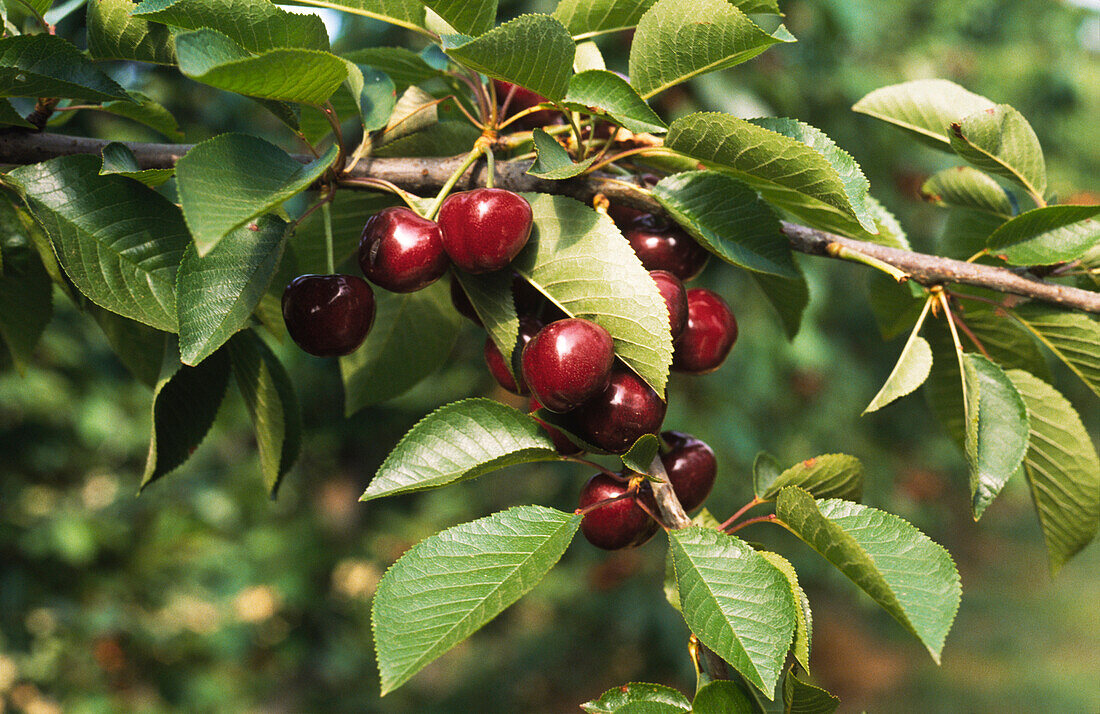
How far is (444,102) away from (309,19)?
0.86ft

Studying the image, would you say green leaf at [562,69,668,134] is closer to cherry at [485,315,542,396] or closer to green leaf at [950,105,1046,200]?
cherry at [485,315,542,396]

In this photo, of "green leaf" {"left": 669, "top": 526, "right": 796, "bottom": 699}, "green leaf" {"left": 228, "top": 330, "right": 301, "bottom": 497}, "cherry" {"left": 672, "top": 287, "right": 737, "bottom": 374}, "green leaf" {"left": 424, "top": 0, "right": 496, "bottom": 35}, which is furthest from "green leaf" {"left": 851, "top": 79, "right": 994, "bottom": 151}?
"green leaf" {"left": 228, "top": 330, "right": 301, "bottom": 497}

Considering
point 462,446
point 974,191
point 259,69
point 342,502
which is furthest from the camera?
point 342,502

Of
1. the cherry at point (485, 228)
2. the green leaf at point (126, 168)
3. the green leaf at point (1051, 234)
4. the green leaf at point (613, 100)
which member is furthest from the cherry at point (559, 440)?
the green leaf at point (1051, 234)

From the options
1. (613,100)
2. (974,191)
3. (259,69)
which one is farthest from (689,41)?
(974,191)

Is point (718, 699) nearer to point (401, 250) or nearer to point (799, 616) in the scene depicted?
point (799, 616)

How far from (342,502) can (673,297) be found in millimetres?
2667

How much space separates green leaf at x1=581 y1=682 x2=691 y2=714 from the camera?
505 millimetres

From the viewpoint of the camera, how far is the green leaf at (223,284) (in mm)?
510

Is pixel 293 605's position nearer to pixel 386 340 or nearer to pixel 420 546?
pixel 386 340

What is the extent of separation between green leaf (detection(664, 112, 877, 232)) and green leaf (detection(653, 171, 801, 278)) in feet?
0.06

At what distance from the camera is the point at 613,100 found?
556 millimetres

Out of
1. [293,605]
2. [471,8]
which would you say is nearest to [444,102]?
[471,8]

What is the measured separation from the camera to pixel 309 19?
0.55 meters
